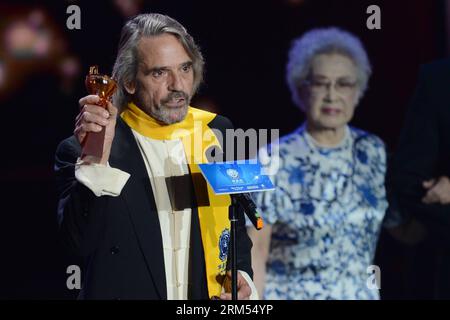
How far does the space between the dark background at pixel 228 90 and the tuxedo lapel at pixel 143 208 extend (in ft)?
3.49

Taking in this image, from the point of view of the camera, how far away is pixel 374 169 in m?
3.76

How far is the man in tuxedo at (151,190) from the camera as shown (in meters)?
2.34

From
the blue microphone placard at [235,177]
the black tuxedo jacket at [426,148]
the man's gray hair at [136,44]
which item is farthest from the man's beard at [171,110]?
the black tuxedo jacket at [426,148]

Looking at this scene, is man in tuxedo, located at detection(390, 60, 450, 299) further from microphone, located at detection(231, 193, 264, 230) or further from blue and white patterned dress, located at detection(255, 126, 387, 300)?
microphone, located at detection(231, 193, 264, 230)

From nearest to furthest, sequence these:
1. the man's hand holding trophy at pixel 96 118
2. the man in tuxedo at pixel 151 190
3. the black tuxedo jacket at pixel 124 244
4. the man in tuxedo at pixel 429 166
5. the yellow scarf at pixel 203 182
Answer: the man's hand holding trophy at pixel 96 118 → the man in tuxedo at pixel 151 190 → the black tuxedo jacket at pixel 124 244 → the yellow scarf at pixel 203 182 → the man in tuxedo at pixel 429 166

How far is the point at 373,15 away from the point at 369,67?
0.83ft

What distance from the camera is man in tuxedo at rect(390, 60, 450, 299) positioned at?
3564 mm

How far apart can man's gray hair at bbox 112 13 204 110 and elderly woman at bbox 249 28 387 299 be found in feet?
3.66

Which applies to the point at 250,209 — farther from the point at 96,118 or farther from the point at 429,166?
the point at 429,166

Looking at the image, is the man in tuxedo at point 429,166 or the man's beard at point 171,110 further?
the man in tuxedo at point 429,166

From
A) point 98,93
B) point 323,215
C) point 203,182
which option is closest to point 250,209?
point 203,182

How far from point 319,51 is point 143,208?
62.9 inches

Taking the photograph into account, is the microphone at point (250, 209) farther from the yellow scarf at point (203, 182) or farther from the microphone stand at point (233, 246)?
the yellow scarf at point (203, 182)
